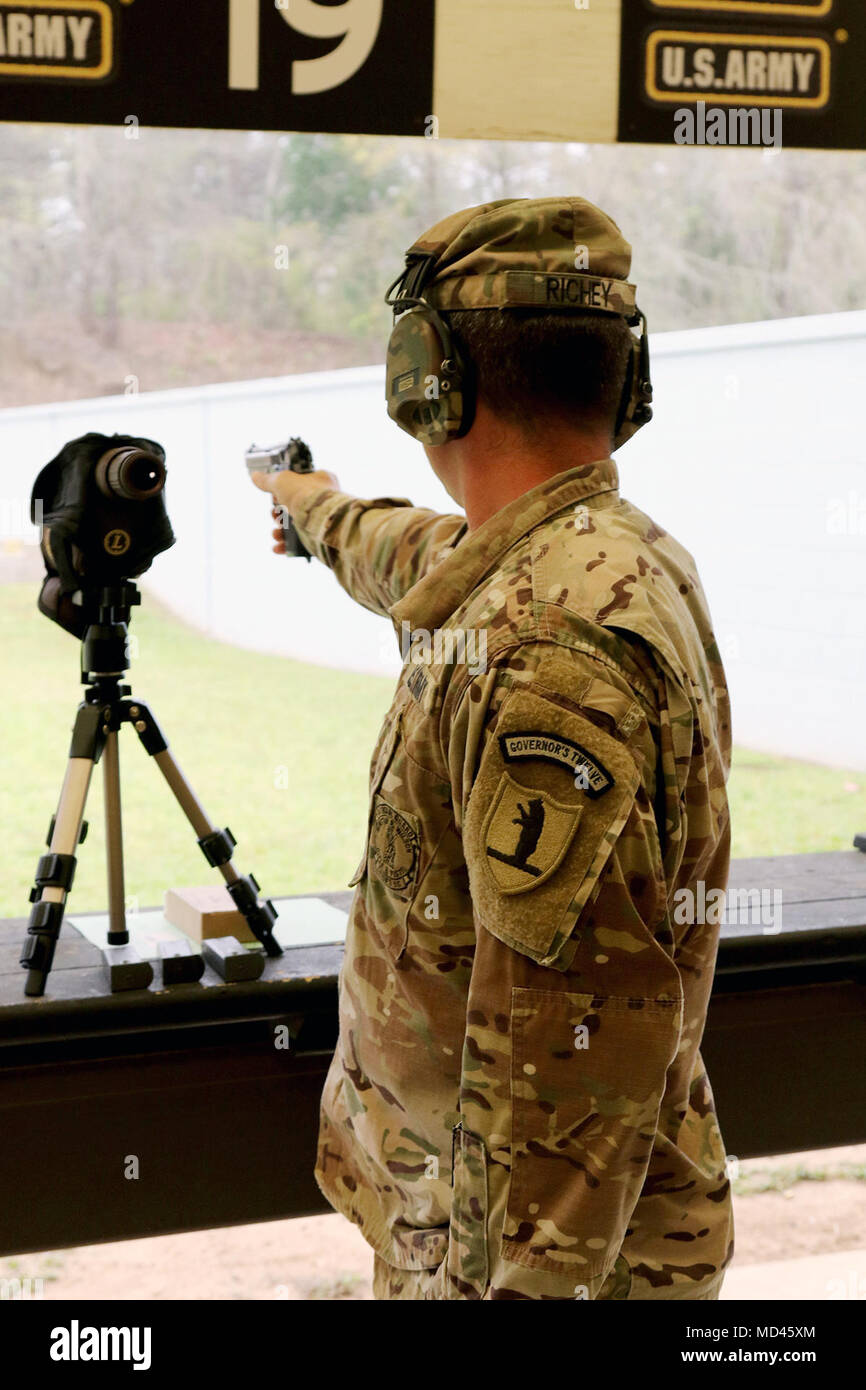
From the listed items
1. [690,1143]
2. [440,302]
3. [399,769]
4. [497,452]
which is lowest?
[690,1143]

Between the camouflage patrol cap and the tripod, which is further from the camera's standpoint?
the tripod

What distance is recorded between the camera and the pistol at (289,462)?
7.31 ft

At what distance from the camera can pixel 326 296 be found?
1224cm

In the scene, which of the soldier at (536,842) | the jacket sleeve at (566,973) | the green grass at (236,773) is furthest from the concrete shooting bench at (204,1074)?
the green grass at (236,773)

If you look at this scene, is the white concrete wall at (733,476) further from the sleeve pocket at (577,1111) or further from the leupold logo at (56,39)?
the sleeve pocket at (577,1111)

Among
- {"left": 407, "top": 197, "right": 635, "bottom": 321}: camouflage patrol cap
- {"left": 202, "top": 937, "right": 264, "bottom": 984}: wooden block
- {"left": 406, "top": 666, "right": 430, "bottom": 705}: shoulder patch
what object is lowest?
{"left": 202, "top": 937, "right": 264, "bottom": 984}: wooden block

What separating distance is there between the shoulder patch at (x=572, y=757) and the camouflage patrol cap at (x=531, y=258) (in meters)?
0.42

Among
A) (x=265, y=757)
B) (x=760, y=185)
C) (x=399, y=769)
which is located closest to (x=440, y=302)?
(x=399, y=769)

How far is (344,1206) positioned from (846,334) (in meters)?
5.53

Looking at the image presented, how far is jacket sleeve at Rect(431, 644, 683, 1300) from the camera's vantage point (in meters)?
1.08

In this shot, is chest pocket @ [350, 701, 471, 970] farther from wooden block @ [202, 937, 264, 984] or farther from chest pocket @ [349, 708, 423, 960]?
wooden block @ [202, 937, 264, 984]

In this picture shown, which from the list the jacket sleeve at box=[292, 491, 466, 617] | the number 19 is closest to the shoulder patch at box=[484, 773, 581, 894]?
the jacket sleeve at box=[292, 491, 466, 617]

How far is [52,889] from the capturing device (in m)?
1.94

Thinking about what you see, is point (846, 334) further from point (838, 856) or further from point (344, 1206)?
point (344, 1206)
